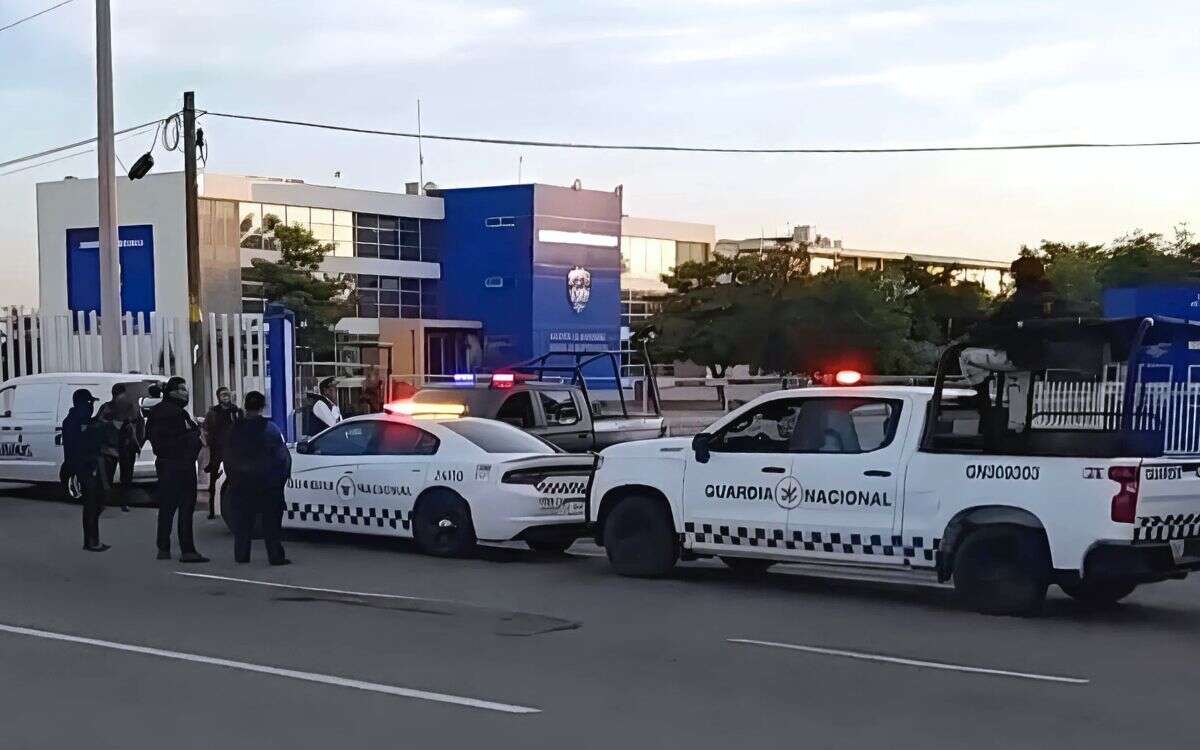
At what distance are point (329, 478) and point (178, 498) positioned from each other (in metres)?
1.65

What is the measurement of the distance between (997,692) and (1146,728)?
3.18ft

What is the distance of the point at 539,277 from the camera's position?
60.3 metres

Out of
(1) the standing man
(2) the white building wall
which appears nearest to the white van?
(1) the standing man

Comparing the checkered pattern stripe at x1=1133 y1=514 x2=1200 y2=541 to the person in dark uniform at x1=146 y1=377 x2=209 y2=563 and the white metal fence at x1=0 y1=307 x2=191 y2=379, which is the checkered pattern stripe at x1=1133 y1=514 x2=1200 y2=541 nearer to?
the person in dark uniform at x1=146 y1=377 x2=209 y2=563

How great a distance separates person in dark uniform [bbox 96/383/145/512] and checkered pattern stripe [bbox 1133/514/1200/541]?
42.0ft

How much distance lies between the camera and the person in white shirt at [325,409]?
19.2m

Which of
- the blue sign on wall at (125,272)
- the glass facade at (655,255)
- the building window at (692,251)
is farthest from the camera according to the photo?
the building window at (692,251)

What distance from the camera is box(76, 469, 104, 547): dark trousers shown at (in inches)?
596

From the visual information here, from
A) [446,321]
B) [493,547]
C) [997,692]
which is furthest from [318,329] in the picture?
[997,692]

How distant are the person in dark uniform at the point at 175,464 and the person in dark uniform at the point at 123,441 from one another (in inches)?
190

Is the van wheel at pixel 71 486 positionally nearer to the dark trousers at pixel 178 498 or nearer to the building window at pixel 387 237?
the dark trousers at pixel 178 498

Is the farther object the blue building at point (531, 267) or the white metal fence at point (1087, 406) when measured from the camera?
the blue building at point (531, 267)

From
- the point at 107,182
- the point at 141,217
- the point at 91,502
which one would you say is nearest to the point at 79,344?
the point at 107,182

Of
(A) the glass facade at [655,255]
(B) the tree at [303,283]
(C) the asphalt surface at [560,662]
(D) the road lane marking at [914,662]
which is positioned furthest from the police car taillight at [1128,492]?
(A) the glass facade at [655,255]
